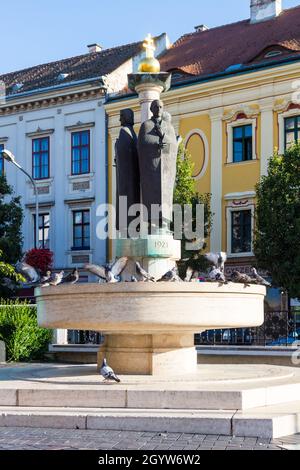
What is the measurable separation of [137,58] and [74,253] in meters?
9.03

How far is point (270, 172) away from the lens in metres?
25.7

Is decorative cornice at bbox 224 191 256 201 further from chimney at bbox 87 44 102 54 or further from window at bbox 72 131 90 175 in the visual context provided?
chimney at bbox 87 44 102 54

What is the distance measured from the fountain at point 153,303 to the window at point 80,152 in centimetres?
2276

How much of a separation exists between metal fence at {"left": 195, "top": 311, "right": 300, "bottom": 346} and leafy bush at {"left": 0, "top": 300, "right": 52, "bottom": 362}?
349 cm

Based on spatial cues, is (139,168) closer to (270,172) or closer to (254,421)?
(254,421)

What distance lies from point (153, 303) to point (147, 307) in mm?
83

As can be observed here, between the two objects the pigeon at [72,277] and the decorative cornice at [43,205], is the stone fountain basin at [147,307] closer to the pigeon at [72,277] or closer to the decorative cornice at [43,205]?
the pigeon at [72,277]

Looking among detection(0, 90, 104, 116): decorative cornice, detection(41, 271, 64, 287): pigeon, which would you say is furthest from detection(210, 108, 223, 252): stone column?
detection(41, 271, 64, 287): pigeon

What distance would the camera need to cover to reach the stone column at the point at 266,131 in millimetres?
29500

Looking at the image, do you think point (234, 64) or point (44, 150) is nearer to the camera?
point (234, 64)

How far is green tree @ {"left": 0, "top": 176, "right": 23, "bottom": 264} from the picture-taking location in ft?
99.8

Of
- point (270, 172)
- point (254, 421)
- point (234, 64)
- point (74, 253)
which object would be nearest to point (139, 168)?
point (254, 421)

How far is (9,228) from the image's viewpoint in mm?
31141

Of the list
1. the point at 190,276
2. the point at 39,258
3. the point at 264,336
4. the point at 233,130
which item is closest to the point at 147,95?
the point at 190,276
